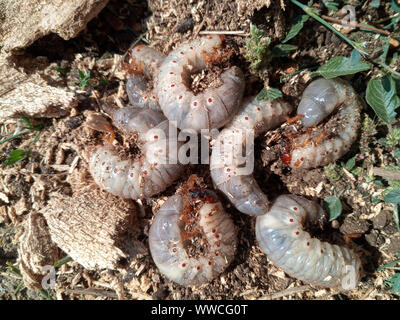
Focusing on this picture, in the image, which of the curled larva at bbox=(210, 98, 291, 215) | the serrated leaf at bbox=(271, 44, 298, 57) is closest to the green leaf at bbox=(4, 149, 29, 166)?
the curled larva at bbox=(210, 98, 291, 215)

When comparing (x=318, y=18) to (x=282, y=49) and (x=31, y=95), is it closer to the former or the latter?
(x=282, y=49)

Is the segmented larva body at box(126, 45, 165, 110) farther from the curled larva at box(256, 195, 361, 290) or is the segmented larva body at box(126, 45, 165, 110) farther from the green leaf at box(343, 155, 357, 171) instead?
the green leaf at box(343, 155, 357, 171)

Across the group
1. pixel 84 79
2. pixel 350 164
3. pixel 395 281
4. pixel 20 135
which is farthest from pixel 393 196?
pixel 20 135

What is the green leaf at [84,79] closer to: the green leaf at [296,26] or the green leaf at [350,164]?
the green leaf at [296,26]

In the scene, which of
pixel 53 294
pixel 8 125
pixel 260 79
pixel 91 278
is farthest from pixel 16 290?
pixel 260 79

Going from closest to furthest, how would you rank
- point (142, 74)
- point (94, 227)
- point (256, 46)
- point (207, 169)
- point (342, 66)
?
point (256, 46) < point (342, 66) < point (94, 227) < point (207, 169) < point (142, 74)

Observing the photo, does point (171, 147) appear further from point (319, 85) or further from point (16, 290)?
point (16, 290)

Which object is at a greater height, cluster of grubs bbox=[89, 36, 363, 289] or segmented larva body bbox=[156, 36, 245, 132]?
segmented larva body bbox=[156, 36, 245, 132]
